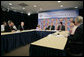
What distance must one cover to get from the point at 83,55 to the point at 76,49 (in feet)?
0.50

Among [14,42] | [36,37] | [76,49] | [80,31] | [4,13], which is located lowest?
[36,37]

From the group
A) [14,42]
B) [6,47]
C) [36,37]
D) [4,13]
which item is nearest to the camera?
[6,47]

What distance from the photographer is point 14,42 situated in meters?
3.26

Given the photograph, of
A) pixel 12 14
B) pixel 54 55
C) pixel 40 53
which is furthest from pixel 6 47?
pixel 12 14

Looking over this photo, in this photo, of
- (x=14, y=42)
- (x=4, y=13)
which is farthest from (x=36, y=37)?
(x=4, y=13)

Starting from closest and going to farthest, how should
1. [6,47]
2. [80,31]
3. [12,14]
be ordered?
1. [80,31]
2. [6,47]
3. [12,14]

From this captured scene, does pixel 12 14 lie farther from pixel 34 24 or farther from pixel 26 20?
pixel 34 24

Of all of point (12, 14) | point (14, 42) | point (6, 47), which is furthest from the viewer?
point (12, 14)

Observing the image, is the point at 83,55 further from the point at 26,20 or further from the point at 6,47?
the point at 26,20

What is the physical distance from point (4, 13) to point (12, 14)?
1.03 metres

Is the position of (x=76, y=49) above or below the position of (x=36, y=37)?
above

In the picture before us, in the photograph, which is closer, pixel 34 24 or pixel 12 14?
pixel 12 14

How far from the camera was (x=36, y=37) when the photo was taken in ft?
17.2

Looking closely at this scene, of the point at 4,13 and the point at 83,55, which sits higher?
the point at 4,13
